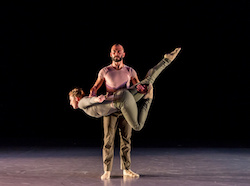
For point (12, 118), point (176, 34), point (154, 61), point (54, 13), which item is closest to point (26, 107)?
point (12, 118)

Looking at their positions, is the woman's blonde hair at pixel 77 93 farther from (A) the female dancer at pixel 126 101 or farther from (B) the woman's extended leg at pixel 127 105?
(B) the woman's extended leg at pixel 127 105

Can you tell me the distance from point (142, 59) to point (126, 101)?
406 cm

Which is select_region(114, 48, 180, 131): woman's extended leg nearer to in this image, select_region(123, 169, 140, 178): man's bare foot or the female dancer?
the female dancer

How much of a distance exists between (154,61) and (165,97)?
833 millimetres

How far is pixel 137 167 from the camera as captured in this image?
4.75m

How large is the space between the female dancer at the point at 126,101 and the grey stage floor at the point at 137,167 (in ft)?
2.03

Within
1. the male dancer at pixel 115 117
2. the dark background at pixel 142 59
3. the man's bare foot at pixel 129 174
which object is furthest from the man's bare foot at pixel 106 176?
the dark background at pixel 142 59

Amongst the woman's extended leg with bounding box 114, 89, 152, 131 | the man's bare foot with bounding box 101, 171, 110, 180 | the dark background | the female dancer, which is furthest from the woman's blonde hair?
the dark background

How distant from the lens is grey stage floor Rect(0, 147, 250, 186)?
3.75 metres

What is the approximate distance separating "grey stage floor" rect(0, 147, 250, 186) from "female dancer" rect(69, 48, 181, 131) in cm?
62

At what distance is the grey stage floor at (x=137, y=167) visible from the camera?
375 cm

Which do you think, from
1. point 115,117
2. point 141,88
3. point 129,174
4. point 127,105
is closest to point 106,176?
point 129,174

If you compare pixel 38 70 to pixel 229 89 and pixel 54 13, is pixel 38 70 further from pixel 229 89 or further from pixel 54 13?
pixel 229 89

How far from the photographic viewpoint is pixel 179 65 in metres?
7.57
